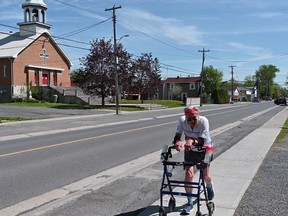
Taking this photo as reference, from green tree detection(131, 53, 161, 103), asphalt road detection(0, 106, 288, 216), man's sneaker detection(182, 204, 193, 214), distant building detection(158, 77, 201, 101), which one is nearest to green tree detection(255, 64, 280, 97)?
distant building detection(158, 77, 201, 101)

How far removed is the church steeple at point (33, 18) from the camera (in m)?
52.2

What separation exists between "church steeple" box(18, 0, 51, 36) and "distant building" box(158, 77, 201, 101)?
2036 inches

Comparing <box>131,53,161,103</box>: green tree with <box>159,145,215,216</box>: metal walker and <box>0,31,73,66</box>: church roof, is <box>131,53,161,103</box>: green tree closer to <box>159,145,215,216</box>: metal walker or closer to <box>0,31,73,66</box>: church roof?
<box>0,31,73,66</box>: church roof

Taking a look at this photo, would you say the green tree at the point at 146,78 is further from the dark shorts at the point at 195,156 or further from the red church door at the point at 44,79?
the dark shorts at the point at 195,156

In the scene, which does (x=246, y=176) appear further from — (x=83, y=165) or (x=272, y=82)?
(x=272, y=82)

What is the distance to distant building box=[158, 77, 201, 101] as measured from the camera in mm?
100062

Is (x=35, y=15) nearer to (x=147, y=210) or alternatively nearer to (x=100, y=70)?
(x=100, y=70)

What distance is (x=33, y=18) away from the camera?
52.9 m

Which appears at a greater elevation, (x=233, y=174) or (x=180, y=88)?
(x=180, y=88)

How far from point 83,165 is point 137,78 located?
1777 inches

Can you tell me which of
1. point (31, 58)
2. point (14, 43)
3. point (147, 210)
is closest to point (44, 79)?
point (31, 58)

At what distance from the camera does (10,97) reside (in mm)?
47969

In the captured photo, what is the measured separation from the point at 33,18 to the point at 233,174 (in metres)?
50.2

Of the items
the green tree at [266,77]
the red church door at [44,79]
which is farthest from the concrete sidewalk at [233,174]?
the green tree at [266,77]
